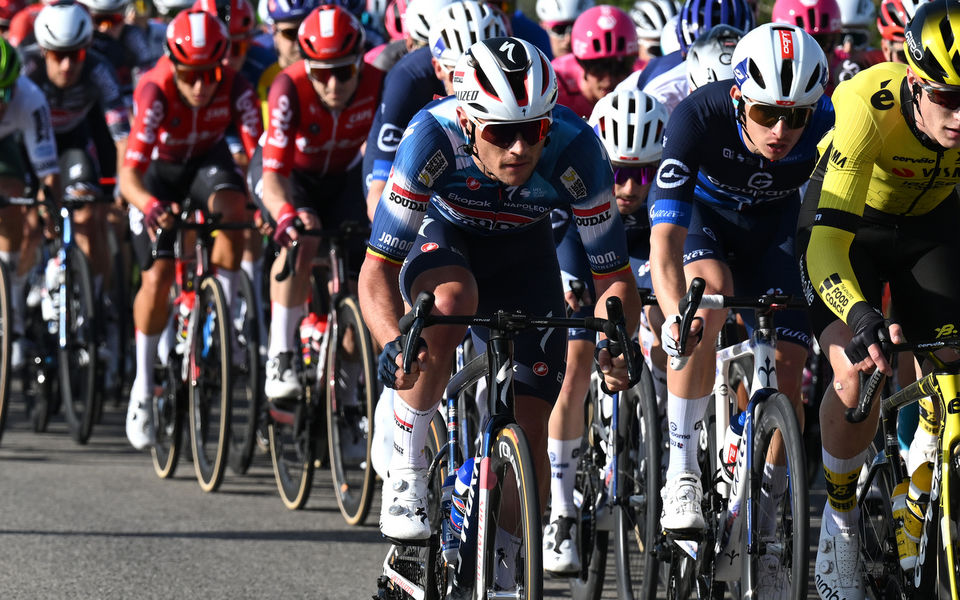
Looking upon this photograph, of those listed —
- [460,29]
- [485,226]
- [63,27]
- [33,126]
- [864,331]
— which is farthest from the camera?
[63,27]

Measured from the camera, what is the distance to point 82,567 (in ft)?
22.9

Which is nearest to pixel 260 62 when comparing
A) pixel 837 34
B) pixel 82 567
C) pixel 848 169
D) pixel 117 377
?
pixel 117 377

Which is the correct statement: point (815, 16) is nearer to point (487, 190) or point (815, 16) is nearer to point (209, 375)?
point (487, 190)

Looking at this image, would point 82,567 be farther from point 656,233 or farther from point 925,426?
point 925,426

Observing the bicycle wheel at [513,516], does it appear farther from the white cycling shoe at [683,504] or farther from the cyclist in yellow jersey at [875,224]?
the white cycling shoe at [683,504]

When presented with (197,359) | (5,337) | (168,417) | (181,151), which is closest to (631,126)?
(197,359)

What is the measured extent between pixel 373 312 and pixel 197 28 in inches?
170

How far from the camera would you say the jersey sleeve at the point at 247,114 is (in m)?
9.59

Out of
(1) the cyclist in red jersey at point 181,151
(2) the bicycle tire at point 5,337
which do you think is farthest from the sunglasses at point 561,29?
(2) the bicycle tire at point 5,337

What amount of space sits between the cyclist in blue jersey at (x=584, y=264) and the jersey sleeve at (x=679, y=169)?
0.24 meters

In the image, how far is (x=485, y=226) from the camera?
5.70 m

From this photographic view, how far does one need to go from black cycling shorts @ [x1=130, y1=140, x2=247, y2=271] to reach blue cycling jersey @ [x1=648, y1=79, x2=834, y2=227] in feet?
12.0

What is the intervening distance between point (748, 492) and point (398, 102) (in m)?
3.11

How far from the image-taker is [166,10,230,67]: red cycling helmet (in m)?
→ 9.23
